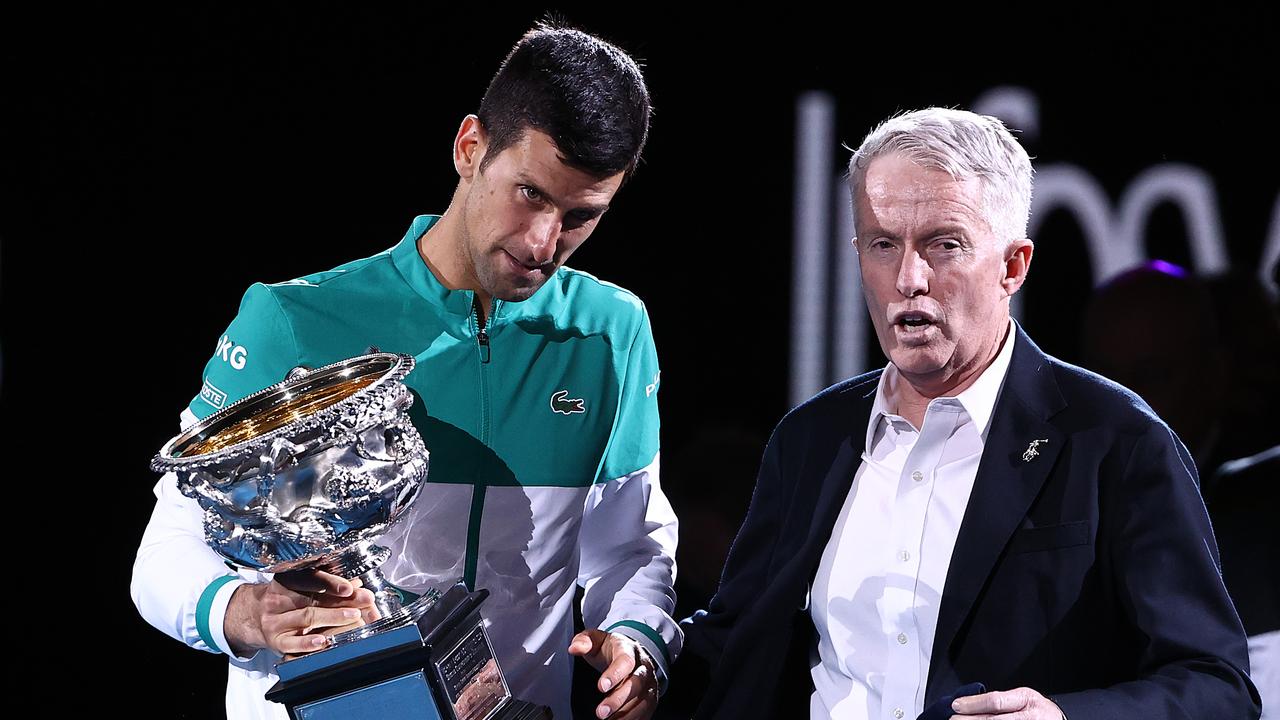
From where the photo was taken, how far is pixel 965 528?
1.68 m

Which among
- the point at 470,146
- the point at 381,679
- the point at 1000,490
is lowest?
the point at 381,679

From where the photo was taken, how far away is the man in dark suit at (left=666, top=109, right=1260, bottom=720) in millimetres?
1559

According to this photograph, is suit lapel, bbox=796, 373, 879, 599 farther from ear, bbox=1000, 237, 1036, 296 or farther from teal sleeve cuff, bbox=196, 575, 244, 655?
teal sleeve cuff, bbox=196, 575, 244, 655

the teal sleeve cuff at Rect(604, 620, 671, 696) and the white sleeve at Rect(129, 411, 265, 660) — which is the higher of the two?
the white sleeve at Rect(129, 411, 265, 660)

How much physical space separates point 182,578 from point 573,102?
2.97ft

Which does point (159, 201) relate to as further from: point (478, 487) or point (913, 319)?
point (913, 319)

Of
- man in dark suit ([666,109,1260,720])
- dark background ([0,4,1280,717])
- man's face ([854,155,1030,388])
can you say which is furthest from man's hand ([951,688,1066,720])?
dark background ([0,4,1280,717])

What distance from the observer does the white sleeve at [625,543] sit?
2104 mm

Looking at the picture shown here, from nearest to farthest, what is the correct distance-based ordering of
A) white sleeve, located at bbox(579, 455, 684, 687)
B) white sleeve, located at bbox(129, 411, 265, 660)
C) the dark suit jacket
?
the dark suit jacket < white sleeve, located at bbox(129, 411, 265, 660) < white sleeve, located at bbox(579, 455, 684, 687)

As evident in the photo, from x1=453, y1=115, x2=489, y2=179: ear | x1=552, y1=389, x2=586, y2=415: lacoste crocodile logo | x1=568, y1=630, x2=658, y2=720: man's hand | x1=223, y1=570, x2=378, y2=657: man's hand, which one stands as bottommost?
x1=568, y1=630, x2=658, y2=720: man's hand

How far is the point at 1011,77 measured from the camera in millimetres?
3682

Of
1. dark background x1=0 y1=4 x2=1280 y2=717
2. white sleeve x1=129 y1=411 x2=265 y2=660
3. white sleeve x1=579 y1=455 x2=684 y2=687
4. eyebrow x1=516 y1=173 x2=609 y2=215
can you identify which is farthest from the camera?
dark background x1=0 y1=4 x2=1280 y2=717

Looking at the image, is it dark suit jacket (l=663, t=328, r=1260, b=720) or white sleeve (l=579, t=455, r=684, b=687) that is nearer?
dark suit jacket (l=663, t=328, r=1260, b=720)

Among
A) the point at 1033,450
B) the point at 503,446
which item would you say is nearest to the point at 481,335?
the point at 503,446
